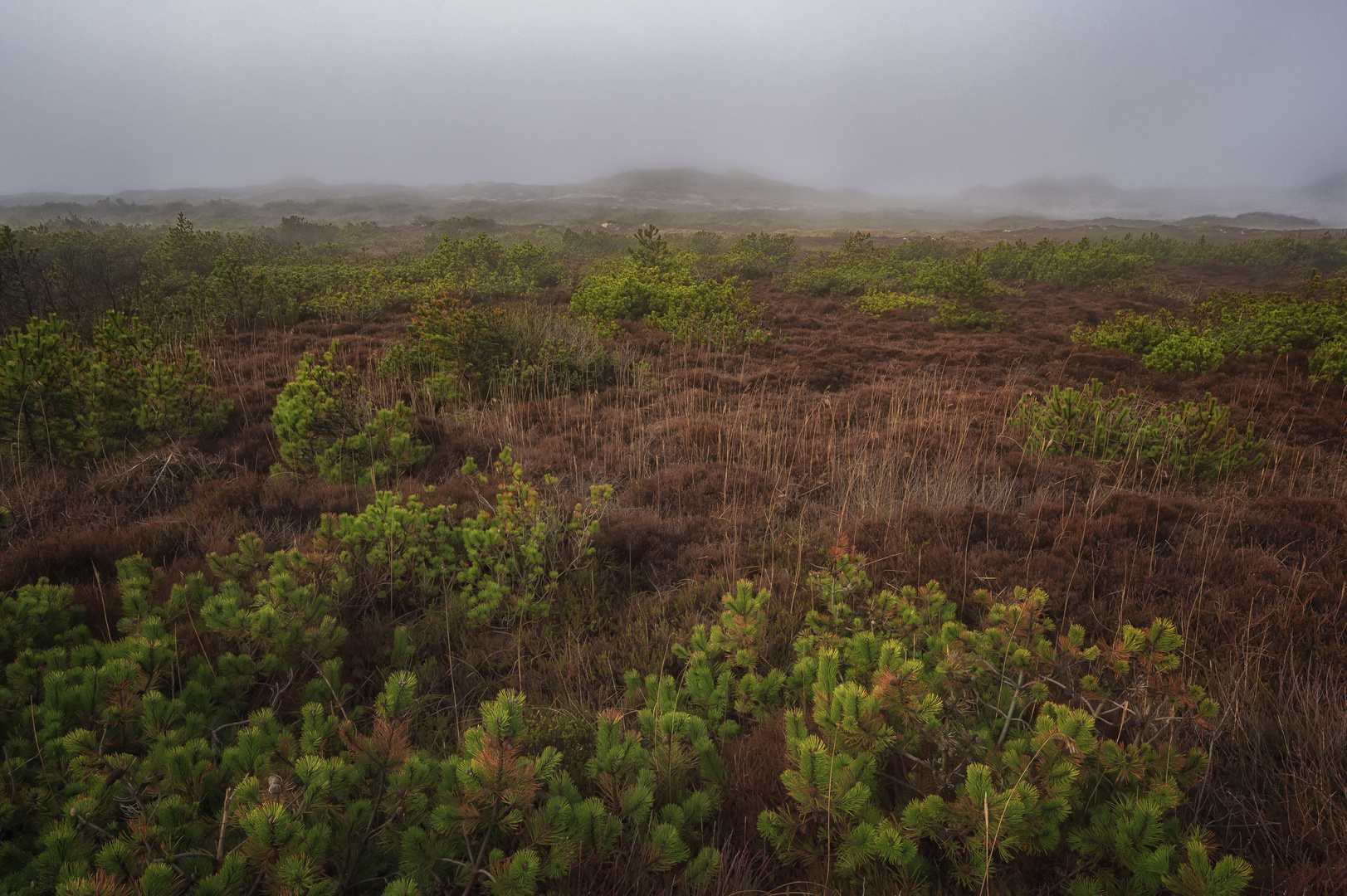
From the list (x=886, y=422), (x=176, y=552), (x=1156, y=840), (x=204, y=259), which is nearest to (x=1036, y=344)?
(x=886, y=422)

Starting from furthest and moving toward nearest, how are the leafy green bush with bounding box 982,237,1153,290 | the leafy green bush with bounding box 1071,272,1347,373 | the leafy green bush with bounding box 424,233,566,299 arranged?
the leafy green bush with bounding box 982,237,1153,290 < the leafy green bush with bounding box 424,233,566,299 < the leafy green bush with bounding box 1071,272,1347,373

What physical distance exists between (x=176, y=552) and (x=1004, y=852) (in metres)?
4.48

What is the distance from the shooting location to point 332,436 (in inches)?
187

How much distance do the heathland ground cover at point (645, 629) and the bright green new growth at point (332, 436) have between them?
4 centimetres

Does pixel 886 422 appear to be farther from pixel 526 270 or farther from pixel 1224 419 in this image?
pixel 526 270

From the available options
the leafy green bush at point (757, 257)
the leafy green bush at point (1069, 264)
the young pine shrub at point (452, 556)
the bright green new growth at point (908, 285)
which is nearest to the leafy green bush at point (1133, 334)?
the bright green new growth at point (908, 285)

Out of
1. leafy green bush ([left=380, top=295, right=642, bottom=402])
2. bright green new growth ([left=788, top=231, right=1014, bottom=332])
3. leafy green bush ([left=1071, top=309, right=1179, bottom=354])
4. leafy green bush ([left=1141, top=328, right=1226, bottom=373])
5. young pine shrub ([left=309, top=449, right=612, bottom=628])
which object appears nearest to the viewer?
young pine shrub ([left=309, top=449, right=612, bottom=628])

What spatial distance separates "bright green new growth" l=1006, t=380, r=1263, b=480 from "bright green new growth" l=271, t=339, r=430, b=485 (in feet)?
18.5

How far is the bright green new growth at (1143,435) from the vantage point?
4.93 meters

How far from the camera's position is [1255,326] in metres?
9.61

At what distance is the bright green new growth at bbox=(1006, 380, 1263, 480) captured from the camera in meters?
4.93

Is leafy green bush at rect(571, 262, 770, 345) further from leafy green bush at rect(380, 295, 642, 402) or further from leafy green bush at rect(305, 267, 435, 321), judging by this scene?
leafy green bush at rect(305, 267, 435, 321)

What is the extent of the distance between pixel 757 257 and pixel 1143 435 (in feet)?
64.0

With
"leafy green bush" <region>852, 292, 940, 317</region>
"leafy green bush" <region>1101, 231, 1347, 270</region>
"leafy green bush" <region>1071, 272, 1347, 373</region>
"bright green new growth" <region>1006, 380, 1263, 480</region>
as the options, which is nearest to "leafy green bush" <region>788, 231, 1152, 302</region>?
"leafy green bush" <region>852, 292, 940, 317</region>
